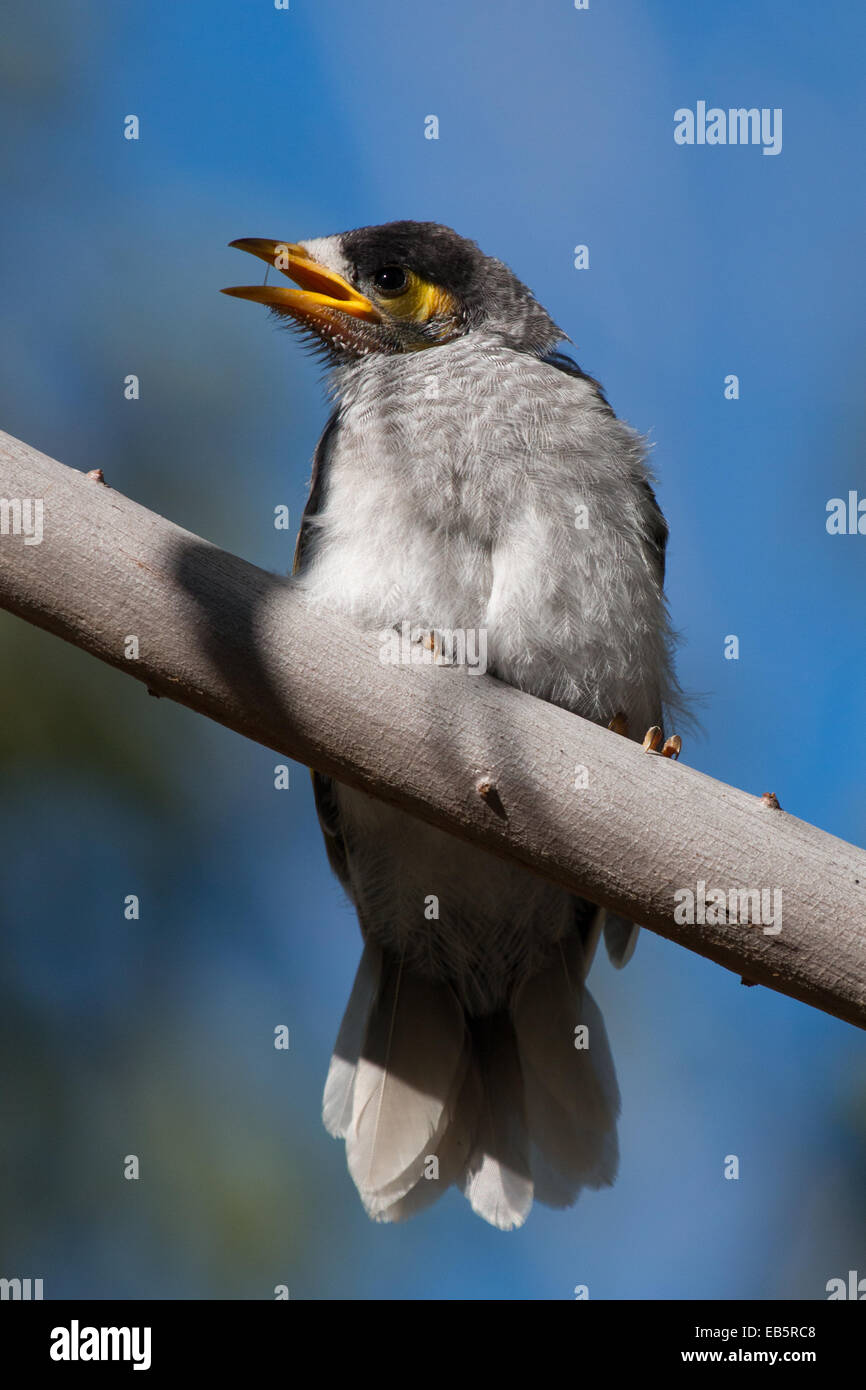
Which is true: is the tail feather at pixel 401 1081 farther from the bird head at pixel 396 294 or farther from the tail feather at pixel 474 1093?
the bird head at pixel 396 294

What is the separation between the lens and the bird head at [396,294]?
4191 millimetres

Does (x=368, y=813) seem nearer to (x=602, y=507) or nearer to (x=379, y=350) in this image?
(x=602, y=507)

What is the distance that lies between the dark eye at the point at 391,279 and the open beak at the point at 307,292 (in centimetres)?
8

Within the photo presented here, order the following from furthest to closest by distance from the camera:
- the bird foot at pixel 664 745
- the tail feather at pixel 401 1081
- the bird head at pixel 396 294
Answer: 1. the bird head at pixel 396 294
2. the tail feather at pixel 401 1081
3. the bird foot at pixel 664 745

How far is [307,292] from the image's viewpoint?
4195 millimetres

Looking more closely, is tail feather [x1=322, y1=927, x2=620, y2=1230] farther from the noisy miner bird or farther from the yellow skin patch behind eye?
the yellow skin patch behind eye

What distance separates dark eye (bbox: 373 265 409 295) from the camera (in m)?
4.28

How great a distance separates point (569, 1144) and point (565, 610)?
1.69 metres

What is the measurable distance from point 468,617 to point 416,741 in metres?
0.88

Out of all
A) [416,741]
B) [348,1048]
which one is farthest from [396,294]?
[348,1048]

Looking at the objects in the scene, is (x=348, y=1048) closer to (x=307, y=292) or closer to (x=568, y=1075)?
(x=568, y=1075)

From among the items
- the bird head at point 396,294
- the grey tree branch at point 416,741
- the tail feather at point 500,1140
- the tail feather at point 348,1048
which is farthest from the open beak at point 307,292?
the tail feather at point 500,1140

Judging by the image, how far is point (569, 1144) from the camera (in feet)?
12.9
